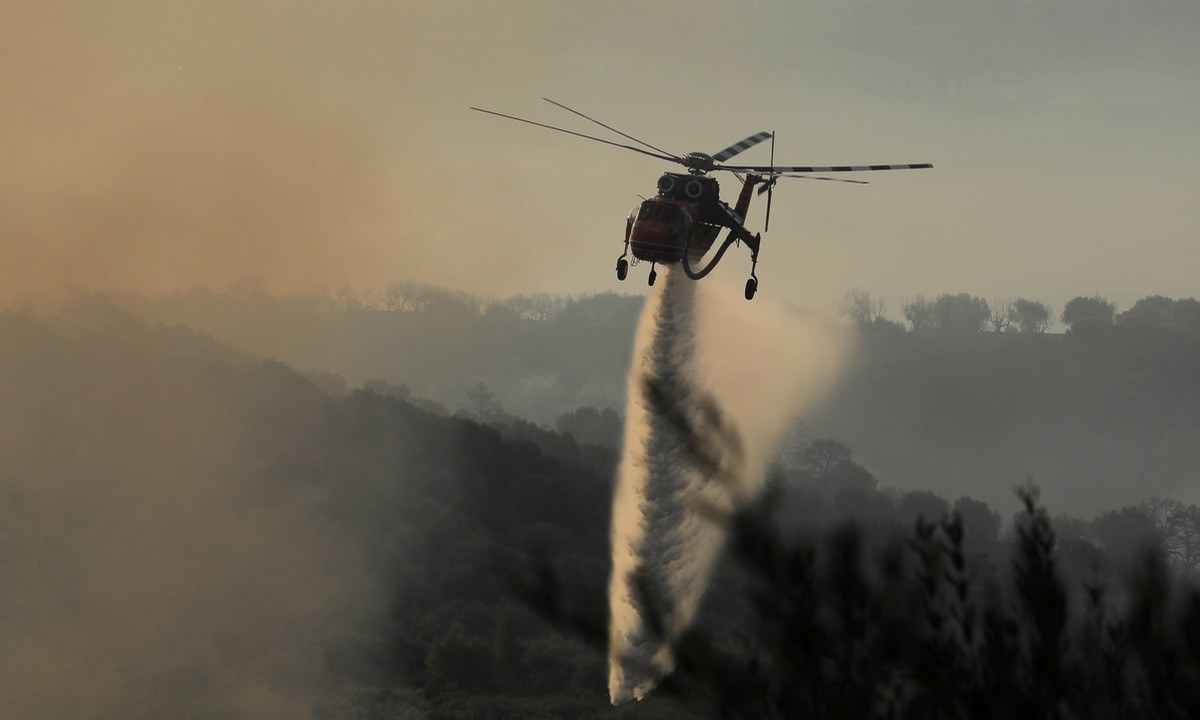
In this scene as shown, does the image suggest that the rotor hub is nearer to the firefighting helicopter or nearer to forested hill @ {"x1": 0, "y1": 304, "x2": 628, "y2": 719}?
the firefighting helicopter

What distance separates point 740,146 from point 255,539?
314 ft

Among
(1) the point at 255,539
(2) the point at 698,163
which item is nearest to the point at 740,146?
(2) the point at 698,163

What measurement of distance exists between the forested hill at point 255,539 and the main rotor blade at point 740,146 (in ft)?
125

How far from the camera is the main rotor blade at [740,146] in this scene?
172ft

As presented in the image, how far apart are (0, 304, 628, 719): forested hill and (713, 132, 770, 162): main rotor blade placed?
38246 mm

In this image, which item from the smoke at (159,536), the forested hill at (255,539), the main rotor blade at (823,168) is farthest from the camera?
the forested hill at (255,539)

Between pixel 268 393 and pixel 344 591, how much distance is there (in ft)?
153

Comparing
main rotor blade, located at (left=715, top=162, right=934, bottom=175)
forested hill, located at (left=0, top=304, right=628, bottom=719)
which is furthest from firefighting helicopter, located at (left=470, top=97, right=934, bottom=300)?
forested hill, located at (left=0, top=304, right=628, bottom=719)

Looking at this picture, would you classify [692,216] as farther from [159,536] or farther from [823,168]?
[159,536]

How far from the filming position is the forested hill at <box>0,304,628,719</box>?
3964 inches

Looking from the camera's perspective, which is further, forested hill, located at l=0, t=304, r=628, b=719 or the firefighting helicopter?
forested hill, located at l=0, t=304, r=628, b=719

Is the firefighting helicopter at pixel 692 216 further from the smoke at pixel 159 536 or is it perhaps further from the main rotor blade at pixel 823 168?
the smoke at pixel 159 536

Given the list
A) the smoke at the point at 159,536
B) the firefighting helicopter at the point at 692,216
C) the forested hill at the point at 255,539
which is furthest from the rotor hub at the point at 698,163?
the smoke at the point at 159,536

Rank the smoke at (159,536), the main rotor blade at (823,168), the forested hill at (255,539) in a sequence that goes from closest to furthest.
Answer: the main rotor blade at (823,168)
the smoke at (159,536)
the forested hill at (255,539)
